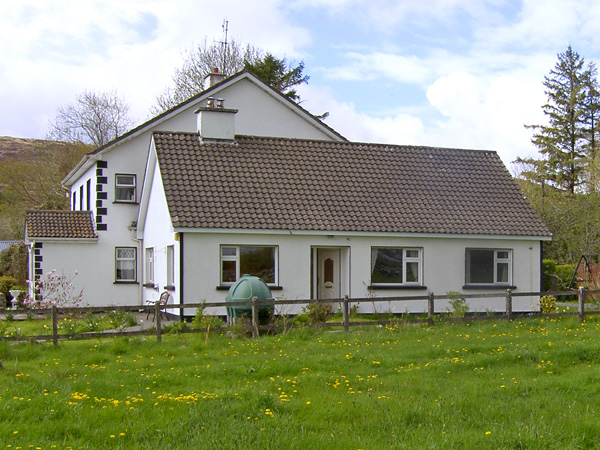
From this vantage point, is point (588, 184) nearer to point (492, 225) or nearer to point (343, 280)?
point (492, 225)

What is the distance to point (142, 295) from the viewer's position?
27328mm

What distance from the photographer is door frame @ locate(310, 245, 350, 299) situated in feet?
73.9

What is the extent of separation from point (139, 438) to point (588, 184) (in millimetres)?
42020

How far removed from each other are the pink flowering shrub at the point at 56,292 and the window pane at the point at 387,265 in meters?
10.5

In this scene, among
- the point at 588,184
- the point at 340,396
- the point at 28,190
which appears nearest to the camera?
the point at 340,396

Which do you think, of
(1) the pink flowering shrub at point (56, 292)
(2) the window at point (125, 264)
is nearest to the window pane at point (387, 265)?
(2) the window at point (125, 264)

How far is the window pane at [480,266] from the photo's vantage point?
2355 centimetres

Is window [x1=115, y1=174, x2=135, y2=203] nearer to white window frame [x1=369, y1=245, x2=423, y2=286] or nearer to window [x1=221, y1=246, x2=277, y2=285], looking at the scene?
window [x1=221, y1=246, x2=277, y2=285]

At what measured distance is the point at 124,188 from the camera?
27.8 metres

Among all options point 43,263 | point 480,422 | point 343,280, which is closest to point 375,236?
point 343,280

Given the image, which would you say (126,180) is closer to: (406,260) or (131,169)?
(131,169)

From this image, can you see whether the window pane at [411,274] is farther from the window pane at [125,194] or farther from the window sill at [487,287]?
the window pane at [125,194]

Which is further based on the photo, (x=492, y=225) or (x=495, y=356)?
(x=492, y=225)

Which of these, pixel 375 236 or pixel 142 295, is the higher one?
pixel 375 236
